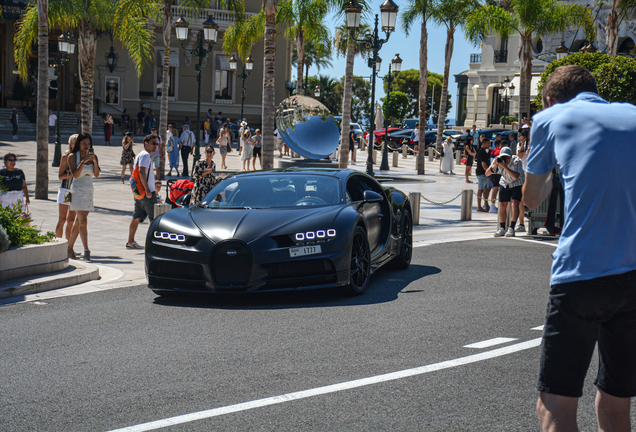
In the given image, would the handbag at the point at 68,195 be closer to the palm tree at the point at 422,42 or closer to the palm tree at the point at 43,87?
the palm tree at the point at 43,87

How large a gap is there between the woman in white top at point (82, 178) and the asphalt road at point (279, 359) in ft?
8.04

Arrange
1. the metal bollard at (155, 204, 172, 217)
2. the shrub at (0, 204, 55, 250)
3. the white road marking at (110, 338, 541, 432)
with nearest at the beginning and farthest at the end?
1. the white road marking at (110, 338, 541, 432)
2. the shrub at (0, 204, 55, 250)
3. the metal bollard at (155, 204, 172, 217)

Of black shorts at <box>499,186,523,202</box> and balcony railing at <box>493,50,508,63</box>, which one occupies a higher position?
balcony railing at <box>493,50,508,63</box>

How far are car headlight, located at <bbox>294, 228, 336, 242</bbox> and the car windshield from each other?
2.33 feet

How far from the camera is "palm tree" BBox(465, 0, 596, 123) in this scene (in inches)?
1246

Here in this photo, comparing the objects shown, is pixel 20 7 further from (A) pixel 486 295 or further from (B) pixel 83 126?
(A) pixel 486 295

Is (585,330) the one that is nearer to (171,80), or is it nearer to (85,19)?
(85,19)

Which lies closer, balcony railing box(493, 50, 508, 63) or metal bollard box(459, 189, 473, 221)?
metal bollard box(459, 189, 473, 221)

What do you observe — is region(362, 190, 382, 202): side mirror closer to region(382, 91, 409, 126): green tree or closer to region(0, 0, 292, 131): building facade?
region(0, 0, 292, 131): building facade

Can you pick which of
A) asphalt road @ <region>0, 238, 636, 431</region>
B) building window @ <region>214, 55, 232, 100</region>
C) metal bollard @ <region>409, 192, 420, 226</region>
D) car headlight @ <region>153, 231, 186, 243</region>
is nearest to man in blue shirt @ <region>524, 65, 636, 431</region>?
asphalt road @ <region>0, 238, 636, 431</region>

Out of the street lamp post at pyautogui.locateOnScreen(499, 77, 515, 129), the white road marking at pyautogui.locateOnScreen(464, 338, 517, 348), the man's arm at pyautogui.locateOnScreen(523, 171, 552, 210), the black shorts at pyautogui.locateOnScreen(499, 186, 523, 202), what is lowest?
the white road marking at pyautogui.locateOnScreen(464, 338, 517, 348)

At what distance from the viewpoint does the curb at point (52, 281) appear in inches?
320

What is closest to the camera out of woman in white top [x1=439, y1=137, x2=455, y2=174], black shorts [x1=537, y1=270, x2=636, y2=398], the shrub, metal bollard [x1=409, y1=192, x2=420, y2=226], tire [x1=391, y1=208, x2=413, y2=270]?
black shorts [x1=537, y1=270, x2=636, y2=398]

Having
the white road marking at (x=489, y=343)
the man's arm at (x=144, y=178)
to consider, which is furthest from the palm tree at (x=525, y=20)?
the white road marking at (x=489, y=343)
